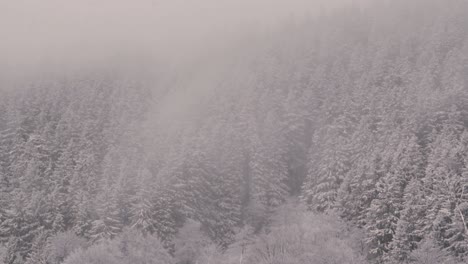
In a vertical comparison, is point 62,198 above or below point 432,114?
below

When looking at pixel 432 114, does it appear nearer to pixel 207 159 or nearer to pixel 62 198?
pixel 207 159

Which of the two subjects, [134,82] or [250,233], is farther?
[134,82]

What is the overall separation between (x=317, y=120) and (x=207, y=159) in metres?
30.4

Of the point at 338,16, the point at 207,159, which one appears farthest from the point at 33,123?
the point at 338,16

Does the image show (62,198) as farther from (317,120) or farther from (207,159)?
(317,120)

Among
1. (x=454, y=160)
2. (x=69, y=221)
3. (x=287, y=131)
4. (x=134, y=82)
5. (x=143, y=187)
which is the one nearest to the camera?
(x=454, y=160)

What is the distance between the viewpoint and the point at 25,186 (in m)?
89.4

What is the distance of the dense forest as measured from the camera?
56.0 metres

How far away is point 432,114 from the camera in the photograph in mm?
84250

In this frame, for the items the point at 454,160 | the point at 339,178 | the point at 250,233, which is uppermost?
the point at 454,160

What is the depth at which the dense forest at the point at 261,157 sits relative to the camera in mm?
56031

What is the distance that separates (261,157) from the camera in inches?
3568

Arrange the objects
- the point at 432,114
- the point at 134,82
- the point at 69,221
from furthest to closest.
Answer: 1. the point at 134,82
2. the point at 432,114
3. the point at 69,221

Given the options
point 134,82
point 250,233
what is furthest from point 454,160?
point 134,82
